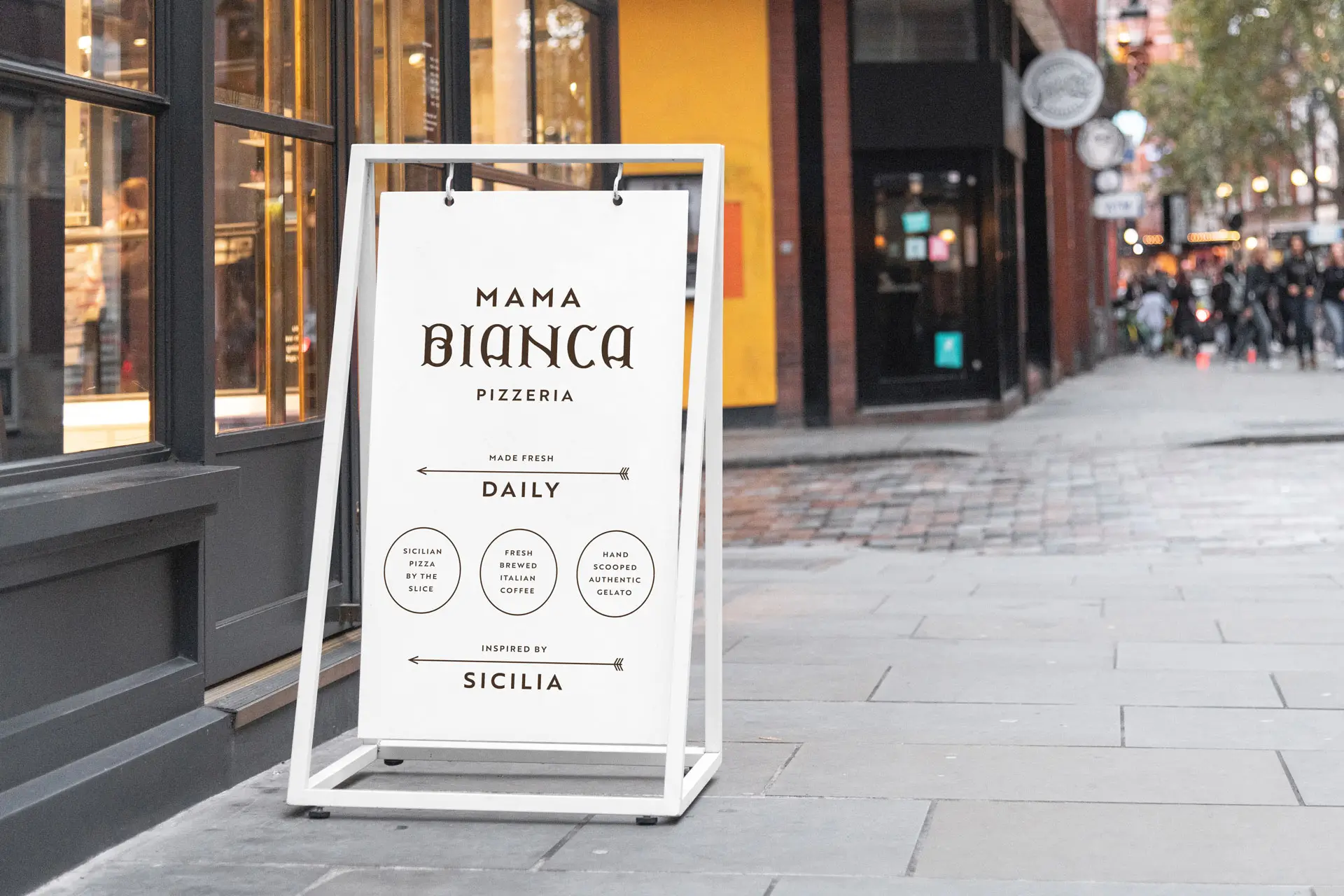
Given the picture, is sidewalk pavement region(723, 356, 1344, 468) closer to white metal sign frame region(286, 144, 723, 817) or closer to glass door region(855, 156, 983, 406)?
glass door region(855, 156, 983, 406)

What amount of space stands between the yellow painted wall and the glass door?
1246 mm

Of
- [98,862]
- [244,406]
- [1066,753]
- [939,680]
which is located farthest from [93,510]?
[939,680]

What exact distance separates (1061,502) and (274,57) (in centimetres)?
857

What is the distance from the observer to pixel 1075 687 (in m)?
6.36

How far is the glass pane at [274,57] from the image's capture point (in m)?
5.28

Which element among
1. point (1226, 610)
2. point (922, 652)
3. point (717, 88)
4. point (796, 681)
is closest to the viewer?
point (796, 681)

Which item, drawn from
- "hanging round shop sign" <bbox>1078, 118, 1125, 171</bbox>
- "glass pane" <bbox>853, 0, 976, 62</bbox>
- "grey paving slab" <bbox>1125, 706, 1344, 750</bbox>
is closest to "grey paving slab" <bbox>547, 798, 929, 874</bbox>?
"grey paving slab" <bbox>1125, 706, 1344, 750</bbox>

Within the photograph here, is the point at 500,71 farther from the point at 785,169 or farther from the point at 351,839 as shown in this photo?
the point at 785,169

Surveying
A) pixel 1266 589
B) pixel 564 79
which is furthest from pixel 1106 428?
pixel 564 79

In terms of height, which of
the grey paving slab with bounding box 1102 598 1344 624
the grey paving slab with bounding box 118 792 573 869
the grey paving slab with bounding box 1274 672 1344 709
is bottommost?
the grey paving slab with bounding box 118 792 573 869

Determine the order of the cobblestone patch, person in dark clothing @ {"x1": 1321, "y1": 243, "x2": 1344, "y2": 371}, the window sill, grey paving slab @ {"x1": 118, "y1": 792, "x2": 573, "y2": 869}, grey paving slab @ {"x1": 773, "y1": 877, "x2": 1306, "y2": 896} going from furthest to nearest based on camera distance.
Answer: person in dark clothing @ {"x1": 1321, "y1": 243, "x2": 1344, "y2": 371} → the cobblestone patch → grey paving slab @ {"x1": 118, "y1": 792, "x2": 573, "y2": 869} → the window sill → grey paving slab @ {"x1": 773, "y1": 877, "x2": 1306, "y2": 896}

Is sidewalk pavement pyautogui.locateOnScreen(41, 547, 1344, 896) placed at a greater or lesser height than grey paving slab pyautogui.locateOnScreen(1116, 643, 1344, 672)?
lesser

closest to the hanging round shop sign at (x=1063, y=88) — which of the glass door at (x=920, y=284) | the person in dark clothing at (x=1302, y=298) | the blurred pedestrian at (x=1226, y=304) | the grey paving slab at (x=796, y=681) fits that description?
the glass door at (x=920, y=284)

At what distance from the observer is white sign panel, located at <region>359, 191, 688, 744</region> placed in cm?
465
